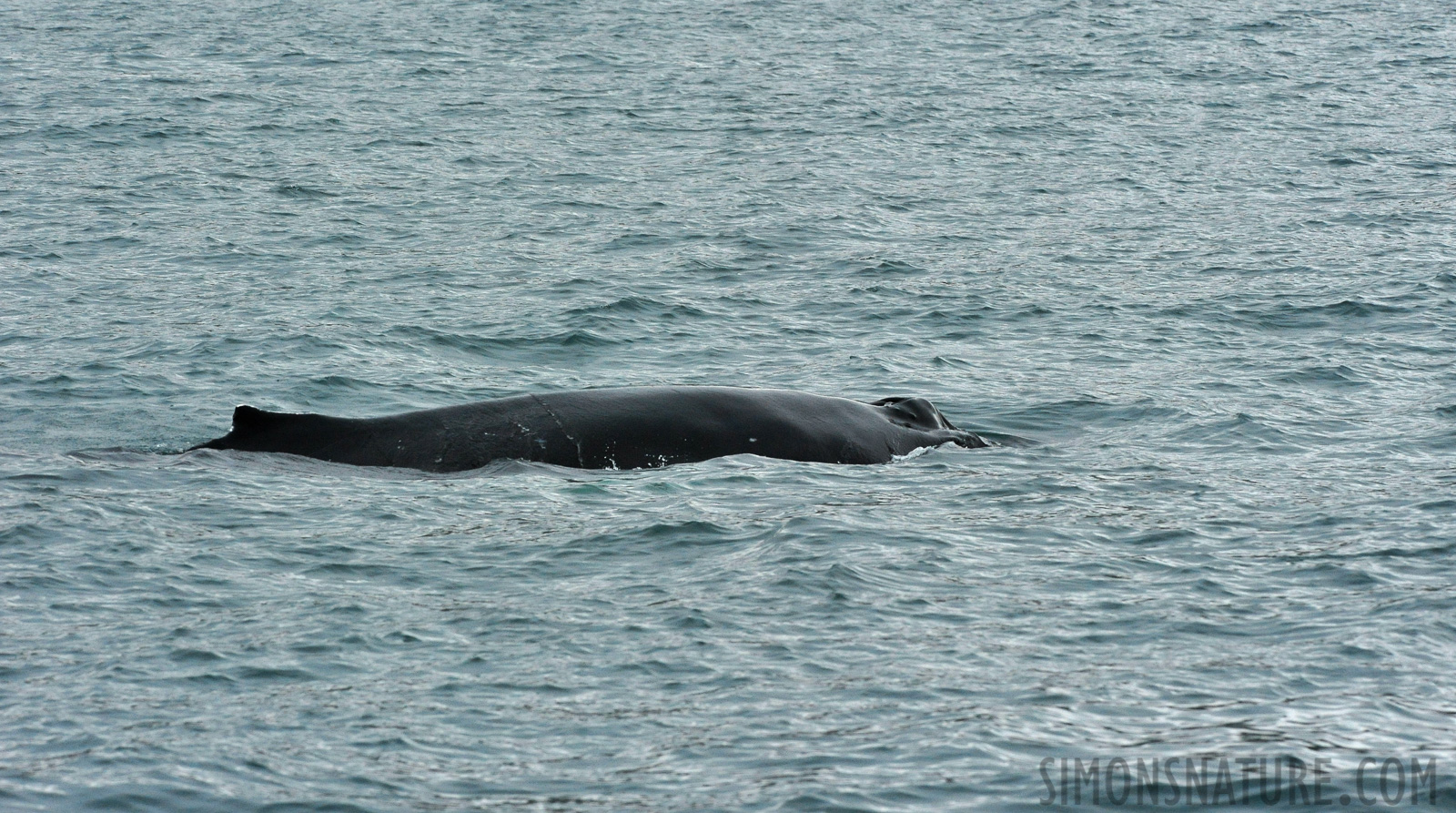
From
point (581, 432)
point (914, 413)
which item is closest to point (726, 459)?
point (581, 432)

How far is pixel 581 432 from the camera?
12.2 m

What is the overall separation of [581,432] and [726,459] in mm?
1048

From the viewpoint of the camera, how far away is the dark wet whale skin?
1210cm

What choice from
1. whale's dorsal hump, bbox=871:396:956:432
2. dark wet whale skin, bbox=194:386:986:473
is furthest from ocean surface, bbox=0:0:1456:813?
whale's dorsal hump, bbox=871:396:956:432

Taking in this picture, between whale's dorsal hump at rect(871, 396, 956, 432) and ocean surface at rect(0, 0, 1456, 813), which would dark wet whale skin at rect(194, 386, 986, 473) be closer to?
ocean surface at rect(0, 0, 1456, 813)

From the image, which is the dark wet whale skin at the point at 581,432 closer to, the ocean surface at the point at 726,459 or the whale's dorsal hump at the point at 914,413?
the ocean surface at the point at 726,459

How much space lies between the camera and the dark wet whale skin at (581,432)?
12102 millimetres

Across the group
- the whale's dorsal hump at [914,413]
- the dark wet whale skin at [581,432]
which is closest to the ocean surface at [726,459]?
the dark wet whale skin at [581,432]

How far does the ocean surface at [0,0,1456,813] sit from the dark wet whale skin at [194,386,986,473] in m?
0.19

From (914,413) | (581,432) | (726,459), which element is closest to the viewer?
(581,432)

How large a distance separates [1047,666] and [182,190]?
19.8 m

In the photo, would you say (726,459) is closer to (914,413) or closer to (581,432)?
(581,432)

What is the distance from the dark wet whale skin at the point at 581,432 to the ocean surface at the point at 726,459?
19 cm

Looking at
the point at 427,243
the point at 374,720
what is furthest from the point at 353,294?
the point at 374,720
